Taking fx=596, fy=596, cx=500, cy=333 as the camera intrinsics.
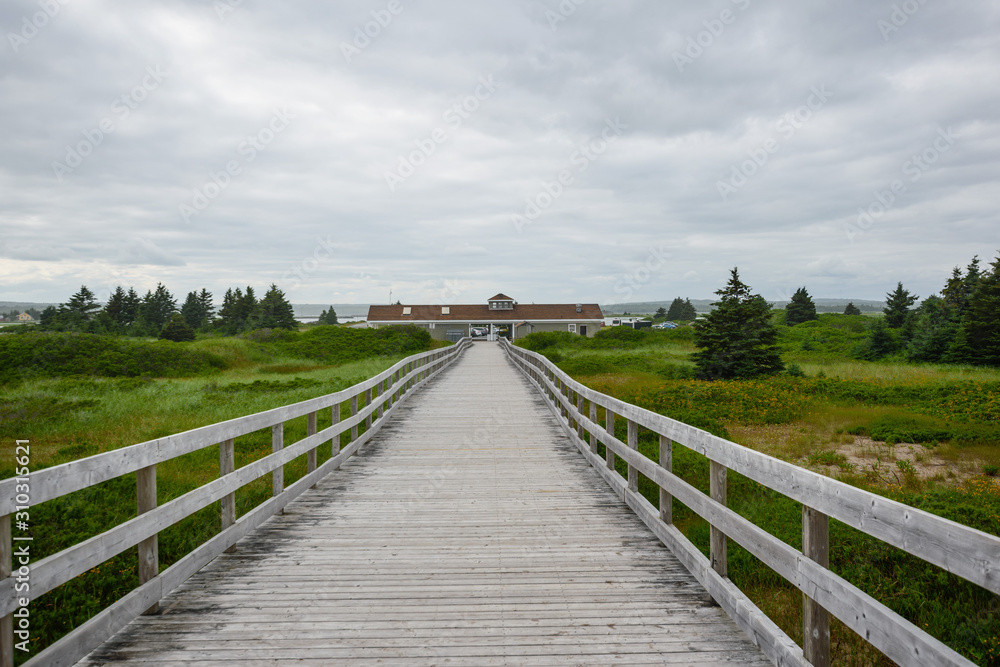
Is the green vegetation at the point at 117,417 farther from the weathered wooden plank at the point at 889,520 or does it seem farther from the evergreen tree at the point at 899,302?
the evergreen tree at the point at 899,302

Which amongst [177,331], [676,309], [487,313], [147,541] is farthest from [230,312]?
[676,309]

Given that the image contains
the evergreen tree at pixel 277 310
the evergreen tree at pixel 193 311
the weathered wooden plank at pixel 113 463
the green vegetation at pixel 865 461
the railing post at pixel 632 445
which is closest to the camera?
the weathered wooden plank at pixel 113 463

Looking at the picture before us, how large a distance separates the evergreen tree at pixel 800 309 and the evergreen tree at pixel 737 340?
58968mm

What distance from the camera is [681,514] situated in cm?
703

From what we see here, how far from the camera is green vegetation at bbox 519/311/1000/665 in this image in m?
4.36

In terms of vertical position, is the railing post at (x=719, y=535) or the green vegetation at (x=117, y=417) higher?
the railing post at (x=719, y=535)

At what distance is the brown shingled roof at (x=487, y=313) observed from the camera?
71.2 metres

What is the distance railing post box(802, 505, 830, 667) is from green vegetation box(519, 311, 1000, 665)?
42.1 inches

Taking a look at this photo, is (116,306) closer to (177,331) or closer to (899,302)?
(177,331)

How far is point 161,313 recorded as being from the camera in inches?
3521

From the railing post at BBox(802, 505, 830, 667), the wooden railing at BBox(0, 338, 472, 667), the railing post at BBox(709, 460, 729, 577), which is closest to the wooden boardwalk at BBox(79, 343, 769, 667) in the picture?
the wooden railing at BBox(0, 338, 472, 667)

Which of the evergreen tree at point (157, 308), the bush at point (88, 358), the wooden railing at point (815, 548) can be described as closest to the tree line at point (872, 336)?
the wooden railing at point (815, 548)

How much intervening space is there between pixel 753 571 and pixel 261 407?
12652mm

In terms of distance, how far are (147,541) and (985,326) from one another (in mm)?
33925
